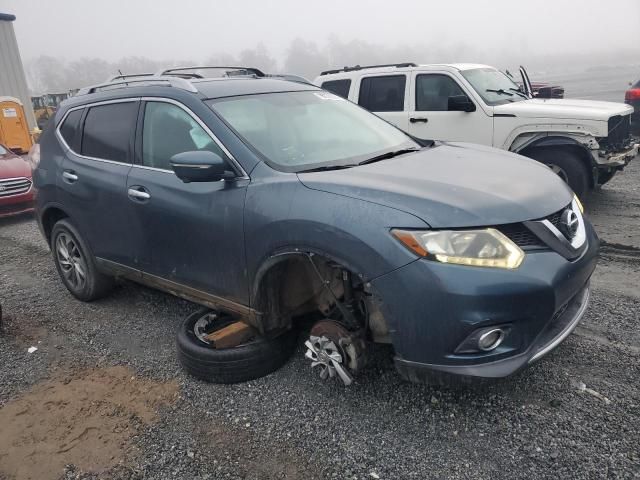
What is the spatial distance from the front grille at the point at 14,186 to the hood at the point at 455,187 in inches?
284

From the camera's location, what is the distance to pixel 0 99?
1524cm

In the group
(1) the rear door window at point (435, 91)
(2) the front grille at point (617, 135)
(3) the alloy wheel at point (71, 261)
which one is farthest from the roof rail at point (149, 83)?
(2) the front grille at point (617, 135)

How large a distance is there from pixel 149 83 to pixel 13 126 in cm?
1427

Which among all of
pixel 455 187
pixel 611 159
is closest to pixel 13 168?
pixel 455 187

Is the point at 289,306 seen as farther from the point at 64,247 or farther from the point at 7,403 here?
the point at 64,247

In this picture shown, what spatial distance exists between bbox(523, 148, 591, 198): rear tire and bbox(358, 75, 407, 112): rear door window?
89.1 inches

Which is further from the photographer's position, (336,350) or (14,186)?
(14,186)

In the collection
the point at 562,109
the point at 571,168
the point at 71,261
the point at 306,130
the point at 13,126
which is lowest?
the point at 13,126

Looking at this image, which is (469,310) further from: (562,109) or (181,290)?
(562,109)

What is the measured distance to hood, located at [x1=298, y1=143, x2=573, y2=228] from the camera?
2.39m

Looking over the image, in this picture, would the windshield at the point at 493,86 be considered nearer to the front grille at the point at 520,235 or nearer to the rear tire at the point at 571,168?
the rear tire at the point at 571,168

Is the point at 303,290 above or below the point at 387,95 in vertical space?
below

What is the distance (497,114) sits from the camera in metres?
6.73

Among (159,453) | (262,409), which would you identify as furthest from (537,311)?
(159,453)
